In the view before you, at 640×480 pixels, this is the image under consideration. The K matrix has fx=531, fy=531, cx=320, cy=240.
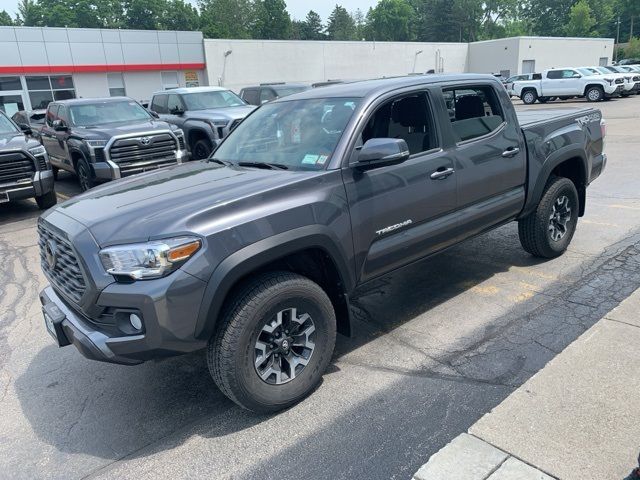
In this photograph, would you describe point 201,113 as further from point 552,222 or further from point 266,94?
point 552,222

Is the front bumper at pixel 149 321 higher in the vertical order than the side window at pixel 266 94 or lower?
lower

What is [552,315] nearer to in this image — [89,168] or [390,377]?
[390,377]

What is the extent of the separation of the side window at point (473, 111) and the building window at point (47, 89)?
1203 inches

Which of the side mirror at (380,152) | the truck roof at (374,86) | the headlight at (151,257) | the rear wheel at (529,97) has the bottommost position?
the rear wheel at (529,97)

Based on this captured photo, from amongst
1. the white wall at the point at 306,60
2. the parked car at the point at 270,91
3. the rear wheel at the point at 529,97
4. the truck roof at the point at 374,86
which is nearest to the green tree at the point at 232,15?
the white wall at the point at 306,60

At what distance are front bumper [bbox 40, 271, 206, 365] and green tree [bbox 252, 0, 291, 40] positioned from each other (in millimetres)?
91811

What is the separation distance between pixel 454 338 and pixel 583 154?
108 inches

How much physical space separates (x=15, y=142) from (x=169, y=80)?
1080 inches

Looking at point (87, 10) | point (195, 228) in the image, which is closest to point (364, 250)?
point (195, 228)

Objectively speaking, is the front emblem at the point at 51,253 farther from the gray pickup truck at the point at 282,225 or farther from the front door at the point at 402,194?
the front door at the point at 402,194

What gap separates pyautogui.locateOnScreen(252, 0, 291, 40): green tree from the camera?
87.3m

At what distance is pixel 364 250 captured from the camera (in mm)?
3539

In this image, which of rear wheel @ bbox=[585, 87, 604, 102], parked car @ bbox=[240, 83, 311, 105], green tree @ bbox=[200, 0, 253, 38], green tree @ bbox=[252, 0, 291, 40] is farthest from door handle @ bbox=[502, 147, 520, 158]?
green tree @ bbox=[252, 0, 291, 40]

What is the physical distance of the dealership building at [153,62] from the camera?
29422mm
